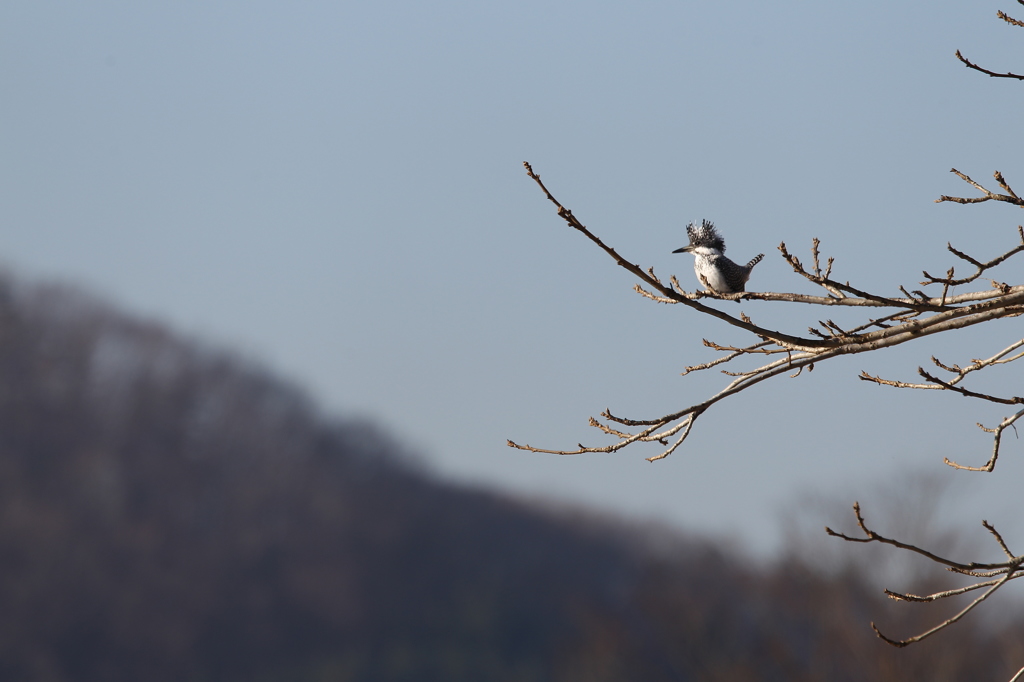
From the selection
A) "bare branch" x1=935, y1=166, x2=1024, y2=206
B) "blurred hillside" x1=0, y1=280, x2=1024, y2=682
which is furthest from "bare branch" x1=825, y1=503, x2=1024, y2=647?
"blurred hillside" x1=0, y1=280, x2=1024, y2=682

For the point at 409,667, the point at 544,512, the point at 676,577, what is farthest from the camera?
the point at 544,512

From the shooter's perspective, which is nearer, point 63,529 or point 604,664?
point 604,664

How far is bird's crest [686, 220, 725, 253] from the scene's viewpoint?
14.1 ft

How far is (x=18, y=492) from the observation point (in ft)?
127

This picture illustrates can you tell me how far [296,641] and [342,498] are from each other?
10195 mm

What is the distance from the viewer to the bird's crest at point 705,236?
14.1 feet

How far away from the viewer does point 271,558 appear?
44375 mm

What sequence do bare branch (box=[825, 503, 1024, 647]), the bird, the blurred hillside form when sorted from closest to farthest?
bare branch (box=[825, 503, 1024, 647]) → the bird → the blurred hillside

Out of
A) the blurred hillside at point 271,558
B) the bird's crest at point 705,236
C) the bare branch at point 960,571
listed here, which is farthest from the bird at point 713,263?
the blurred hillside at point 271,558

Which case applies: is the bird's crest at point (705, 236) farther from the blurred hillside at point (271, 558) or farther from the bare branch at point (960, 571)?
the blurred hillside at point (271, 558)

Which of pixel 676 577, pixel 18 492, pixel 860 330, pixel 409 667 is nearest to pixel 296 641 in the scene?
pixel 409 667

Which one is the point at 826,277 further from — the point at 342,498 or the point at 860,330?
the point at 342,498

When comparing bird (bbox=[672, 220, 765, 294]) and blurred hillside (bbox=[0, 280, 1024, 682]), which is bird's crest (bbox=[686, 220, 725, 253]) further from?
blurred hillside (bbox=[0, 280, 1024, 682])

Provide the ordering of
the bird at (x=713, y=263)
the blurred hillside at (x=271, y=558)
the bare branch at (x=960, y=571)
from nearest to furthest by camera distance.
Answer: the bare branch at (x=960, y=571) < the bird at (x=713, y=263) < the blurred hillside at (x=271, y=558)
